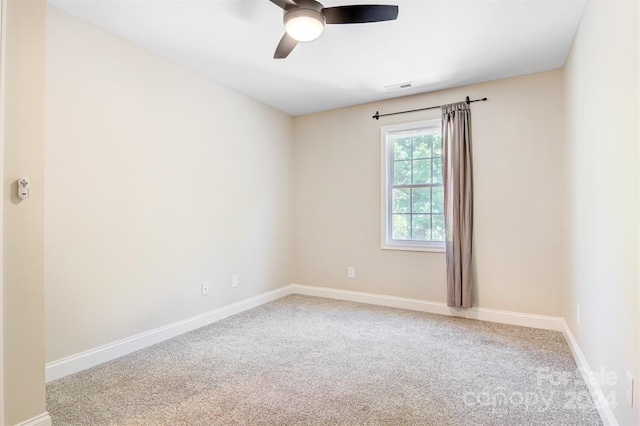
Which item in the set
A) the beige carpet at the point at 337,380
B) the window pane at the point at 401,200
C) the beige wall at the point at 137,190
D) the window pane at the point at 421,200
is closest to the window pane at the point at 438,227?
the window pane at the point at 421,200

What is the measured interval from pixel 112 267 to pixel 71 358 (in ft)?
2.18

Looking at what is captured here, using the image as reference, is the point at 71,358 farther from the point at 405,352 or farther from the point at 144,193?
the point at 405,352

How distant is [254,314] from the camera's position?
379 centimetres

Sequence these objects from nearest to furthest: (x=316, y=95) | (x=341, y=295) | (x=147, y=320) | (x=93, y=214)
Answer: (x=93, y=214)
(x=147, y=320)
(x=316, y=95)
(x=341, y=295)

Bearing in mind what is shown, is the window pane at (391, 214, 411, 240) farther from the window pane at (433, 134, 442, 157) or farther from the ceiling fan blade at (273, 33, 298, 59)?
the ceiling fan blade at (273, 33, 298, 59)

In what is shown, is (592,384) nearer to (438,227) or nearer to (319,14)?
(438,227)

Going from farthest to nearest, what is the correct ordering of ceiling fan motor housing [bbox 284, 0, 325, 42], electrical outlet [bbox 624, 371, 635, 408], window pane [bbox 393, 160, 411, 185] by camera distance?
window pane [bbox 393, 160, 411, 185] → ceiling fan motor housing [bbox 284, 0, 325, 42] → electrical outlet [bbox 624, 371, 635, 408]

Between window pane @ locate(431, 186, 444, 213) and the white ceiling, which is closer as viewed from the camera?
the white ceiling

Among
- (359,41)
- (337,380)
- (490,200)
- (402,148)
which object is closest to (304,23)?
(359,41)

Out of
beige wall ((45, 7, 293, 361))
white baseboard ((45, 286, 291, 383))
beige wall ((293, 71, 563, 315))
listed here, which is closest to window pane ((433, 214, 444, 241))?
beige wall ((293, 71, 563, 315))

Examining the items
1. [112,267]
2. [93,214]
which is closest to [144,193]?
[93,214]

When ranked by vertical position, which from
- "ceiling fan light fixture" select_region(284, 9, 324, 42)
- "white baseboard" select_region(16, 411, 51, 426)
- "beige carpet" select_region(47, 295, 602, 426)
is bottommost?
"beige carpet" select_region(47, 295, 602, 426)

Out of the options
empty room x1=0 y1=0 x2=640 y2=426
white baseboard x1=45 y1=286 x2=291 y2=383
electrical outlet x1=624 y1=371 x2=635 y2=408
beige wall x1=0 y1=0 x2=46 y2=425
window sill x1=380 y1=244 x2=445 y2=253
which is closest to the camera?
electrical outlet x1=624 y1=371 x2=635 y2=408

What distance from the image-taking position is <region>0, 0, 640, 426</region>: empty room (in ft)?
5.59
